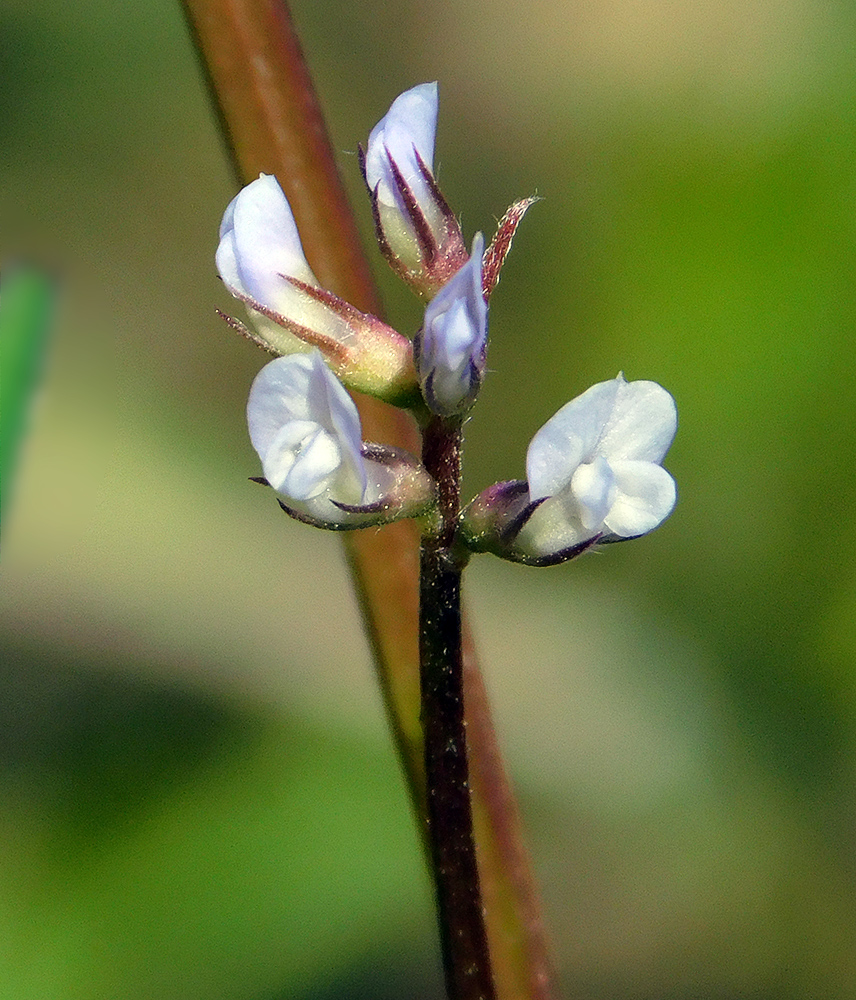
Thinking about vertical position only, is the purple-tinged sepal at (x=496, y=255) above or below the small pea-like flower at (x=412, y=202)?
below

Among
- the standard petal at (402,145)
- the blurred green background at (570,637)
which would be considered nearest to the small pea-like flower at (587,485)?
the standard petal at (402,145)

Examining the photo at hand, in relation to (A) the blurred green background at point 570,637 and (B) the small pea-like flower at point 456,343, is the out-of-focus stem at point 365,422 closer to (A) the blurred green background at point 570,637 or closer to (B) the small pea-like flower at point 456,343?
(B) the small pea-like flower at point 456,343

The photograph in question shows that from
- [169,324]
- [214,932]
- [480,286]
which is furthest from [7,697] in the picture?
[480,286]

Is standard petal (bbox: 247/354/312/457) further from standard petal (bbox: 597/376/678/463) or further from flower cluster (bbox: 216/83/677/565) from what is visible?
standard petal (bbox: 597/376/678/463)

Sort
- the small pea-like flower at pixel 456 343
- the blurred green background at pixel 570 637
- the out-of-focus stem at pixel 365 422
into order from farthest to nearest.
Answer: the blurred green background at pixel 570 637 < the out-of-focus stem at pixel 365 422 < the small pea-like flower at pixel 456 343

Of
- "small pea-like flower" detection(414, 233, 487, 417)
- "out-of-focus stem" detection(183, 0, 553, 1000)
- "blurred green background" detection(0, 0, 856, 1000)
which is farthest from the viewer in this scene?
"blurred green background" detection(0, 0, 856, 1000)

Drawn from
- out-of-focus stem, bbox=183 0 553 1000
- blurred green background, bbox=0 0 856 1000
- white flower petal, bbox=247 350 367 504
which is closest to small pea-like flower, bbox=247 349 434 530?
white flower petal, bbox=247 350 367 504

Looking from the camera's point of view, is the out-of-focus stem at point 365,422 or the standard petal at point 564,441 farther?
the out-of-focus stem at point 365,422
